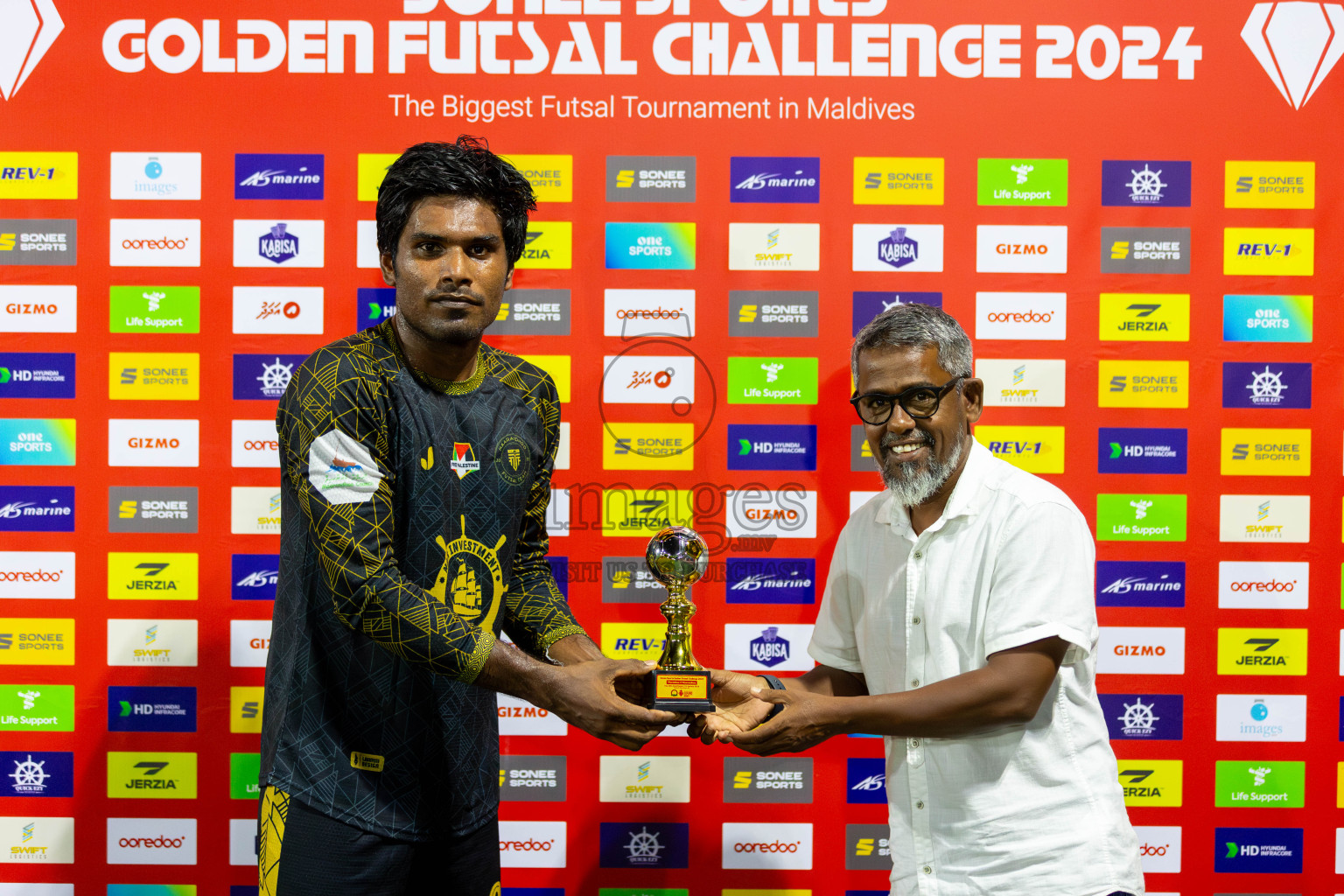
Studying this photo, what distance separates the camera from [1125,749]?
9.38ft

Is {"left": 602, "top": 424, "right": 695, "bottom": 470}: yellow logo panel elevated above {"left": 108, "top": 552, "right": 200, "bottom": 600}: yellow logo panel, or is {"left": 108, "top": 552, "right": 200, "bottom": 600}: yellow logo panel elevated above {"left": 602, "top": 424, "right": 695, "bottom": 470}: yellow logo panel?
{"left": 602, "top": 424, "right": 695, "bottom": 470}: yellow logo panel

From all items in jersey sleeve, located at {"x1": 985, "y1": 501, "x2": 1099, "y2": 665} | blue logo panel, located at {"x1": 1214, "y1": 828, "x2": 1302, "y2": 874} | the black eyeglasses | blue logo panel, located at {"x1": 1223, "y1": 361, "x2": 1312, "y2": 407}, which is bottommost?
blue logo panel, located at {"x1": 1214, "y1": 828, "x2": 1302, "y2": 874}

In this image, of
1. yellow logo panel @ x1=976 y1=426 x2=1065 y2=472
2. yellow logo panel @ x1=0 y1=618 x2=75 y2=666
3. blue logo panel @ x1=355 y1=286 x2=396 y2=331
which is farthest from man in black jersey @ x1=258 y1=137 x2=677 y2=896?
yellow logo panel @ x1=976 y1=426 x2=1065 y2=472

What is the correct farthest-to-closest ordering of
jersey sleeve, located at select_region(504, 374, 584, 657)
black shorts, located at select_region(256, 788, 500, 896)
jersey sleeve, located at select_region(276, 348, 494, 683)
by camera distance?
jersey sleeve, located at select_region(504, 374, 584, 657)
black shorts, located at select_region(256, 788, 500, 896)
jersey sleeve, located at select_region(276, 348, 494, 683)

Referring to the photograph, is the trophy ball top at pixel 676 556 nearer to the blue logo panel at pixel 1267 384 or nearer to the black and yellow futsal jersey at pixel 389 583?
the black and yellow futsal jersey at pixel 389 583

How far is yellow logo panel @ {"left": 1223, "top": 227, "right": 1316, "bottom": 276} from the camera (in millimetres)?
2834

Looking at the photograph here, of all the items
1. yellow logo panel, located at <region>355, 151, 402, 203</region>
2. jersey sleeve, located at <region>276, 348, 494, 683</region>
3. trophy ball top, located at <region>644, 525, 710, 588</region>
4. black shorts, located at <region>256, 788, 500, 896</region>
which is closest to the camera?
jersey sleeve, located at <region>276, 348, 494, 683</region>

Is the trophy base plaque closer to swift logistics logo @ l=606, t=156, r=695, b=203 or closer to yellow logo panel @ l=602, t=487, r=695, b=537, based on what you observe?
yellow logo panel @ l=602, t=487, r=695, b=537

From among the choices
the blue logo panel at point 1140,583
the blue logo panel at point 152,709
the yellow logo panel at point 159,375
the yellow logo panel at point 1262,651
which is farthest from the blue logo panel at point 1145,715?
the yellow logo panel at point 159,375

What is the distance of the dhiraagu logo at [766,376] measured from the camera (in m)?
2.82

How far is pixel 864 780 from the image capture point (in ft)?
9.40

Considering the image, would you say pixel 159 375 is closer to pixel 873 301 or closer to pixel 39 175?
pixel 39 175

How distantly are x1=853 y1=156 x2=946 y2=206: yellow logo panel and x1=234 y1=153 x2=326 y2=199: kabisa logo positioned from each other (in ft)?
5.73

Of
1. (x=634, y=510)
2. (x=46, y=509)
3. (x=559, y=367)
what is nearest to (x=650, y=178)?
(x=559, y=367)
